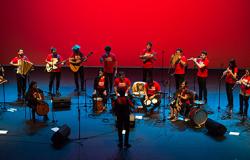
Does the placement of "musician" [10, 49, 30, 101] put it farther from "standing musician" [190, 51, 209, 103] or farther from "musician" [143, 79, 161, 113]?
"standing musician" [190, 51, 209, 103]

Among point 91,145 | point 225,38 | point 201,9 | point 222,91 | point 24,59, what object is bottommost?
point 91,145

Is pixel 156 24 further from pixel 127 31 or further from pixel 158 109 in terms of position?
pixel 158 109

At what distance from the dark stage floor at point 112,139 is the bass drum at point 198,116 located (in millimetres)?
278

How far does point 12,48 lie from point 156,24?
8116 millimetres

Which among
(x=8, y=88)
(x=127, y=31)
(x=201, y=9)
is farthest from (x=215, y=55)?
(x=8, y=88)

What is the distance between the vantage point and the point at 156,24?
19.9 metres

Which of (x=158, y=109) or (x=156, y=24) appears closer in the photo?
(x=158, y=109)

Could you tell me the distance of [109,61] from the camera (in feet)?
46.2

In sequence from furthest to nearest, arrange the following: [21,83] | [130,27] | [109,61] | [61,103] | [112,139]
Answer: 1. [130,27]
2. [109,61]
3. [21,83]
4. [61,103]
5. [112,139]

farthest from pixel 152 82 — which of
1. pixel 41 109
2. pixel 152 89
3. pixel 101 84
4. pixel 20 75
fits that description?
pixel 20 75

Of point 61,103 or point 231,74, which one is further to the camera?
point 61,103

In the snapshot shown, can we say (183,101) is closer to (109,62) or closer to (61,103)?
(109,62)

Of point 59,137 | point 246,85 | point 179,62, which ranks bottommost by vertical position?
point 59,137

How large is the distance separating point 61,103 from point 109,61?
7.98ft
